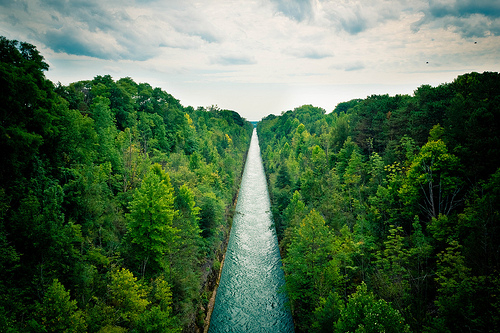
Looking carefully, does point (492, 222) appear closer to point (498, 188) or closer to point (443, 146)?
point (498, 188)

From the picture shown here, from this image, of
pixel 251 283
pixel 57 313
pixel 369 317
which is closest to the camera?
pixel 369 317

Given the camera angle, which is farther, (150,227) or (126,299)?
(150,227)

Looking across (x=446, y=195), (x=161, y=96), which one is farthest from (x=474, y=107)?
(x=161, y=96)

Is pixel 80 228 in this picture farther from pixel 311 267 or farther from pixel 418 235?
pixel 418 235

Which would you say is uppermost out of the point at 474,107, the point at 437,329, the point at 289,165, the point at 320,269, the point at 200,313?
the point at 474,107

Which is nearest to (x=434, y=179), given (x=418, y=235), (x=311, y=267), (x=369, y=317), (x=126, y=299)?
(x=418, y=235)

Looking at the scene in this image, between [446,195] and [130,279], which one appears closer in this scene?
[130,279]

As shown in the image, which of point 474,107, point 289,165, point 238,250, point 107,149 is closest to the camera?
point 474,107
